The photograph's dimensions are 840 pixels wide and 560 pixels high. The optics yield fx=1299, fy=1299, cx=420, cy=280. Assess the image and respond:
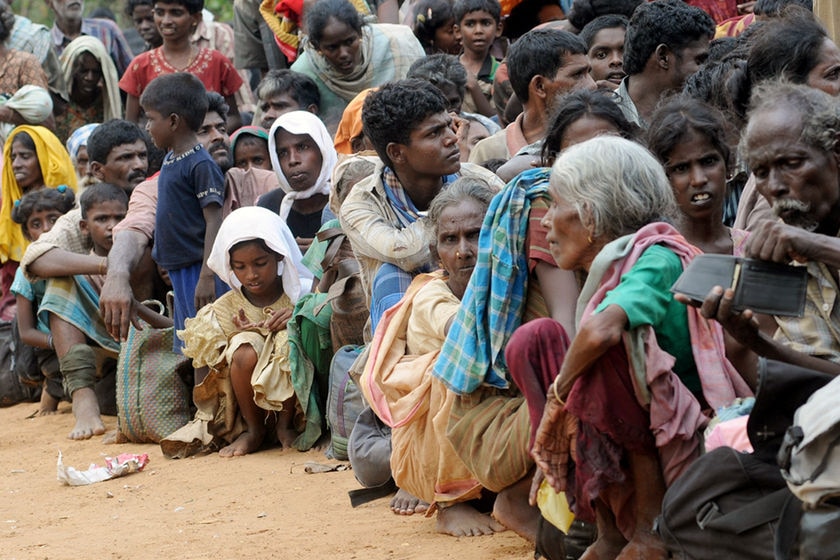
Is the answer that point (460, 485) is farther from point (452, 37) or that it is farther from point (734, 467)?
point (452, 37)

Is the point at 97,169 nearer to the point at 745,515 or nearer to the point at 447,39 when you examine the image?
the point at 447,39

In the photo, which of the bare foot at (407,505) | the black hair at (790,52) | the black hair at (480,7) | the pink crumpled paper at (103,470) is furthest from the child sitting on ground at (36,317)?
the black hair at (790,52)

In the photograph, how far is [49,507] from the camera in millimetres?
Answer: 6652

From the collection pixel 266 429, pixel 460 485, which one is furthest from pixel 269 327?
pixel 460 485

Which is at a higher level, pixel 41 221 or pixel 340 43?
pixel 340 43

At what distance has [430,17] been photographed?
10023mm

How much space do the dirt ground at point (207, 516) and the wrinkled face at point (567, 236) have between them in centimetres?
110

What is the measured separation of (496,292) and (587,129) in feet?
2.99

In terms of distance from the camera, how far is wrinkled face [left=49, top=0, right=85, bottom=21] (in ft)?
42.7

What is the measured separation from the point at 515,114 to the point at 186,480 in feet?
10.1

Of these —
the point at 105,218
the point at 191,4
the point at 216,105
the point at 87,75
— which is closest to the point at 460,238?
the point at 105,218

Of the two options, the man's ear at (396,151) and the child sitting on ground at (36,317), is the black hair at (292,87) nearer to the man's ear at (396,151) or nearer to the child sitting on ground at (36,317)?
the child sitting on ground at (36,317)

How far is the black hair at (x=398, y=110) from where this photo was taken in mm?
6109

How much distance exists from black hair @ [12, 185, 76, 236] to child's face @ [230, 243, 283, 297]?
3.01 metres
